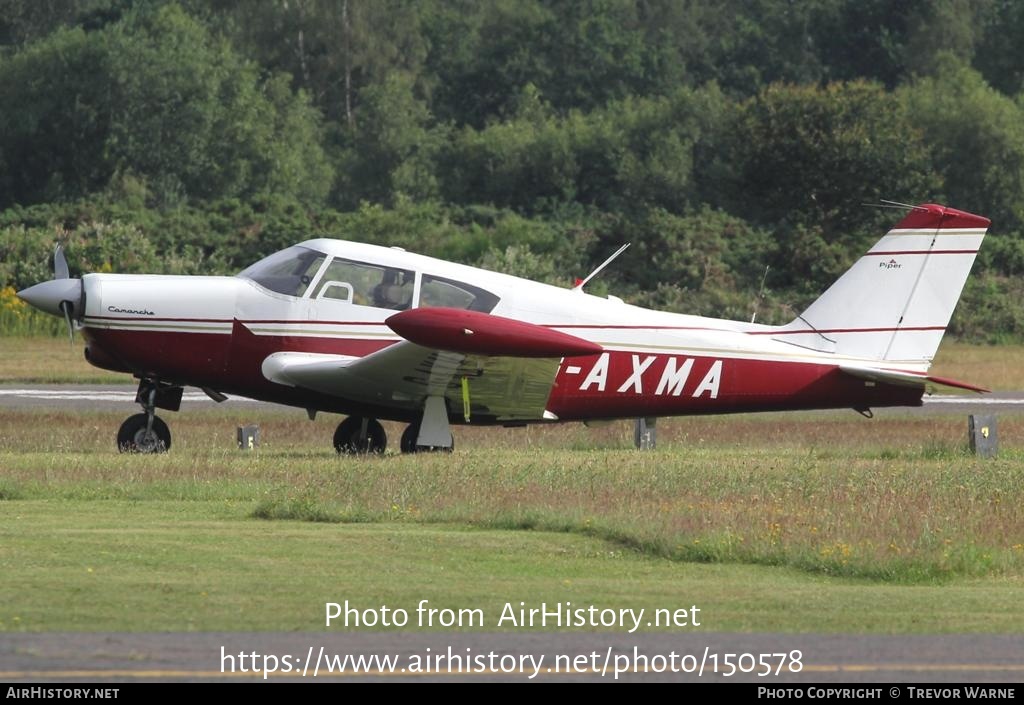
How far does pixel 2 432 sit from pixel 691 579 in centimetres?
1199

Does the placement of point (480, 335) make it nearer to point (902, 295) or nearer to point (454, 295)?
point (454, 295)

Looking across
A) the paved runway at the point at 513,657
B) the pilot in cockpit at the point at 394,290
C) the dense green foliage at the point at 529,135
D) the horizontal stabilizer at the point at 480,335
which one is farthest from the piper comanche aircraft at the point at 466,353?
the dense green foliage at the point at 529,135

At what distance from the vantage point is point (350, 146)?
58.8m

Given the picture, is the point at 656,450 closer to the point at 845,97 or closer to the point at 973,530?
the point at 973,530

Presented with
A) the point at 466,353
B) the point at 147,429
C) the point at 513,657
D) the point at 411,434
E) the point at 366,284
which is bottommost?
the point at 411,434

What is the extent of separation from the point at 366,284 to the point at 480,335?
1.73m

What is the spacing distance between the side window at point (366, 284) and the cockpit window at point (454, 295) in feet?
0.53

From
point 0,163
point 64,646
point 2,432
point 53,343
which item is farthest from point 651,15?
point 64,646

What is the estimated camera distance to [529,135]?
52.2 metres

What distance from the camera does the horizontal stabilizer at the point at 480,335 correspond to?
14.8 metres

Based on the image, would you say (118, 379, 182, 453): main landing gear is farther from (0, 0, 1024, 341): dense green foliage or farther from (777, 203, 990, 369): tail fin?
(0, 0, 1024, 341): dense green foliage

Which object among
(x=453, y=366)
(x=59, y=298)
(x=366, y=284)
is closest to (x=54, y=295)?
(x=59, y=298)

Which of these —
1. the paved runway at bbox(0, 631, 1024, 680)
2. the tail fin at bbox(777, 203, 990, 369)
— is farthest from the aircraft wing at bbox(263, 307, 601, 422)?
the paved runway at bbox(0, 631, 1024, 680)

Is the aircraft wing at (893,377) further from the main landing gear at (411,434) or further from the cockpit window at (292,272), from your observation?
the cockpit window at (292,272)
